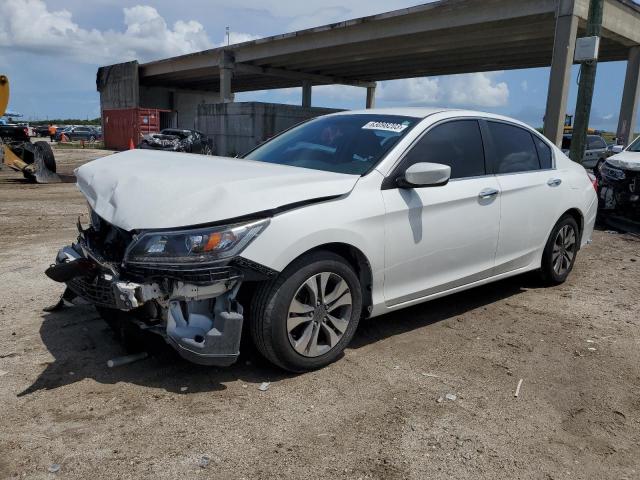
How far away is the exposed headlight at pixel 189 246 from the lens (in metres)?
2.95

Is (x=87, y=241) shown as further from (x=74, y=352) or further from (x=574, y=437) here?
(x=574, y=437)

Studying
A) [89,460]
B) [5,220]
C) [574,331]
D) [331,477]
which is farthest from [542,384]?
[5,220]

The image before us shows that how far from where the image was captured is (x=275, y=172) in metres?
3.62

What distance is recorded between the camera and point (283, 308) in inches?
126

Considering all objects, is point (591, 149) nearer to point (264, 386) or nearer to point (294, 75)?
point (264, 386)

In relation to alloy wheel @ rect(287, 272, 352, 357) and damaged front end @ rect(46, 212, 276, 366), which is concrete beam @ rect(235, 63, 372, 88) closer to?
alloy wheel @ rect(287, 272, 352, 357)

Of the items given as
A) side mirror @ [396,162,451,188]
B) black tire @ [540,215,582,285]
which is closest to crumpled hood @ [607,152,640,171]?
black tire @ [540,215,582,285]

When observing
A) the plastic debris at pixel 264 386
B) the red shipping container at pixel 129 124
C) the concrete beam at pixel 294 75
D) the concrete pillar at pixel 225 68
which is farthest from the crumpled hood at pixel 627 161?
the red shipping container at pixel 129 124

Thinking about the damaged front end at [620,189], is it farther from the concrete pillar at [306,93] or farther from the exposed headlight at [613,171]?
the concrete pillar at [306,93]

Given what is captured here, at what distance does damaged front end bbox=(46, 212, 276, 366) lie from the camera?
2953 millimetres

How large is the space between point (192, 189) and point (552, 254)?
148 inches

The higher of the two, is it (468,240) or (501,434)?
(468,240)

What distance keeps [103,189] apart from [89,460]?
1718mm

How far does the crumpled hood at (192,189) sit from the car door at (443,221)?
0.48 metres
